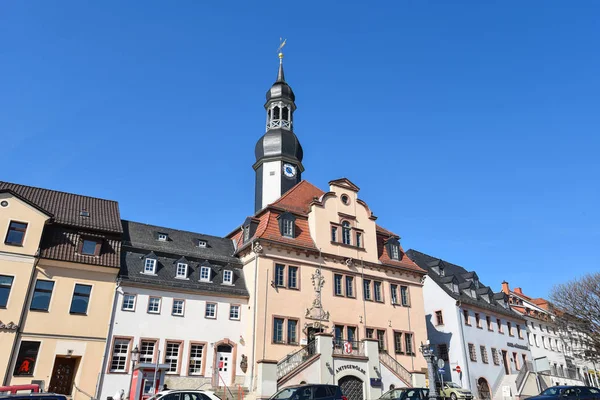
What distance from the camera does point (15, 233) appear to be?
26078mm

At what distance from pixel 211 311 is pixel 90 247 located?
816 centimetres

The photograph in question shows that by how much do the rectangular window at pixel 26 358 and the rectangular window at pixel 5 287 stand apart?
2.41 metres

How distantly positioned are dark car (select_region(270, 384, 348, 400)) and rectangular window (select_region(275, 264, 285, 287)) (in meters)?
11.2

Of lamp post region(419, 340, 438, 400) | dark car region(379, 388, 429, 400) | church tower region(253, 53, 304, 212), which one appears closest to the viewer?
lamp post region(419, 340, 438, 400)

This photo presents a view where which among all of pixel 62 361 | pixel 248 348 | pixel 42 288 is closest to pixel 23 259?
pixel 42 288

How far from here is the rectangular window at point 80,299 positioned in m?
26.1

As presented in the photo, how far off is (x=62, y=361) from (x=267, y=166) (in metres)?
22.7

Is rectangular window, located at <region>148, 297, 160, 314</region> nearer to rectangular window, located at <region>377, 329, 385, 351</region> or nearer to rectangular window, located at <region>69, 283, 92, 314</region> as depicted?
rectangular window, located at <region>69, 283, 92, 314</region>

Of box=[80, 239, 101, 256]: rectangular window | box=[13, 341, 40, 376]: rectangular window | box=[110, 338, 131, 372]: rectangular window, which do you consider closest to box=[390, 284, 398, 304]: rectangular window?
box=[110, 338, 131, 372]: rectangular window

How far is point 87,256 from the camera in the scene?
2738 cm

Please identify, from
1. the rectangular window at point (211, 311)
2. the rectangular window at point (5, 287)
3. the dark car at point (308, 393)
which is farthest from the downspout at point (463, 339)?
the rectangular window at point (5, 287)

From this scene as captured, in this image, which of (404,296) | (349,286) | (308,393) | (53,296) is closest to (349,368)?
(349,286)

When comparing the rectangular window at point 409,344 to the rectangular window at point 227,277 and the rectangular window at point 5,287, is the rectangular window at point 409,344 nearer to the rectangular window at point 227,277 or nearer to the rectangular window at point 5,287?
the rectangular window at point 227,277

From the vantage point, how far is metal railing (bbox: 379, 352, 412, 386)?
101ft
